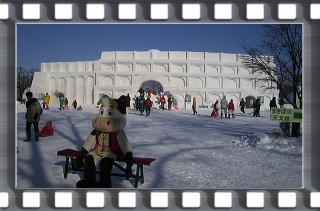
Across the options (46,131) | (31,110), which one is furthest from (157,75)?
(31,110)

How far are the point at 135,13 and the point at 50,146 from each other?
9.76 feet

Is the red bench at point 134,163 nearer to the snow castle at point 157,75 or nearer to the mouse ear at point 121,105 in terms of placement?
the mouse ear at point 121,105

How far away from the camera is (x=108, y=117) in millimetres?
3490

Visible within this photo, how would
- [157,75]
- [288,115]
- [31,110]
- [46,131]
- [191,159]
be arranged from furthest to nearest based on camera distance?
[157,75], [46,131], [31,110], [191,159], [288,115]

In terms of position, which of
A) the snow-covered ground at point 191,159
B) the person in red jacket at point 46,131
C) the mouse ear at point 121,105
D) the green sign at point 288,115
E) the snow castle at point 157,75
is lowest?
the snow-covered ground at point 191,159

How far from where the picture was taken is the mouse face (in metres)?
3.48

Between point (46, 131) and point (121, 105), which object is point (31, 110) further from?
point (121, 105)

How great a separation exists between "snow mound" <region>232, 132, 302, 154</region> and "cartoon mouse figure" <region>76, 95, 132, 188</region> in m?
2.95

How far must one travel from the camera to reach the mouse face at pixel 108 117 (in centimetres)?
348

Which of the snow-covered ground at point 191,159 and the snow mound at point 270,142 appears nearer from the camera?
the snow-covered ground at point 191,159

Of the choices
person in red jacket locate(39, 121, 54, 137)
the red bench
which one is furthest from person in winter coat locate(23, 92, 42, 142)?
the red bench

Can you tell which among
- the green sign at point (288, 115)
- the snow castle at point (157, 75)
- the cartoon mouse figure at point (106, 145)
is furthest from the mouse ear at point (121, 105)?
the snow castle at point (157, 75)

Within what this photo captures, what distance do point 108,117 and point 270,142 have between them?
3.60 metres

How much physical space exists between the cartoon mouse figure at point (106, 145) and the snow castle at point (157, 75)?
1327 centimetres
